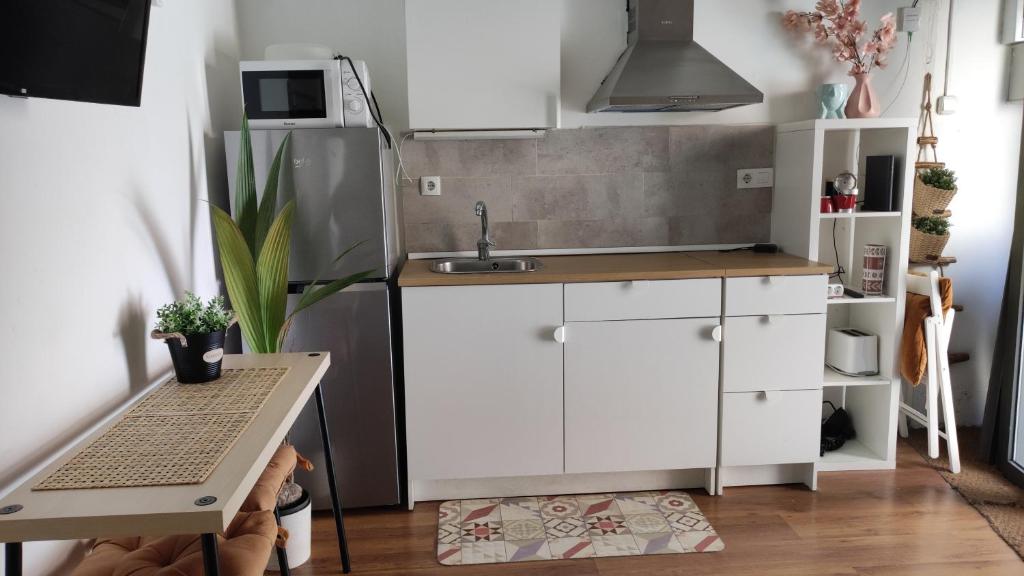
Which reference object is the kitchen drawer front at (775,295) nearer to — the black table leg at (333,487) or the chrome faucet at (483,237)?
the chrome faucet at (483,237)

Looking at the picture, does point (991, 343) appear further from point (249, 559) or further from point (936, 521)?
point (249, 559)

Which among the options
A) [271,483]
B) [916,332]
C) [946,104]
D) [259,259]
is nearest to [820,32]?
[946,104]

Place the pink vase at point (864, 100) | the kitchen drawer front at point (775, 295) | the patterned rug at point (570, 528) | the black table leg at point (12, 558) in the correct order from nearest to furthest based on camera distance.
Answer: the black table leg at point (12, 558) → the patterned rug at point (570, 528) → the kitchen drawer front at point (775, 295) → the pink vase at point (864, 100)

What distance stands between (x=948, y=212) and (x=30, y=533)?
133 inches

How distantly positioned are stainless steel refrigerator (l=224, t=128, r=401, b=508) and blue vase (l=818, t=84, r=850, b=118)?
71.6 inches

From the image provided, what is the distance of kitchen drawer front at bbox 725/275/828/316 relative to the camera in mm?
2750

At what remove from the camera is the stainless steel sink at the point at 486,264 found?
10.1ft

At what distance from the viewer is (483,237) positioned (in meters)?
3.07

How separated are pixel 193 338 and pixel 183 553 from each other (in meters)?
Answer: 0.52

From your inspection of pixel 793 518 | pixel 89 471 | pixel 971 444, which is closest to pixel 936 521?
pixel 793 518

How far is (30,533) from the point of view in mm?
1202

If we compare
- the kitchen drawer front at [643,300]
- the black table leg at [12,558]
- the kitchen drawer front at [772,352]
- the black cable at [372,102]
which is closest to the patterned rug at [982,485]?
the kitchen drawer front at [772,352]

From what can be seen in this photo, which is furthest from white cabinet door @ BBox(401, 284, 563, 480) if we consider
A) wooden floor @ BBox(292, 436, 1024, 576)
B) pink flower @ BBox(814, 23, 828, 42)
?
pink flower @ BBox(814, 23, 828, 42)

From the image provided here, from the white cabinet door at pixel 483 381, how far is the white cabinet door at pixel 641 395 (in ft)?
0.27
